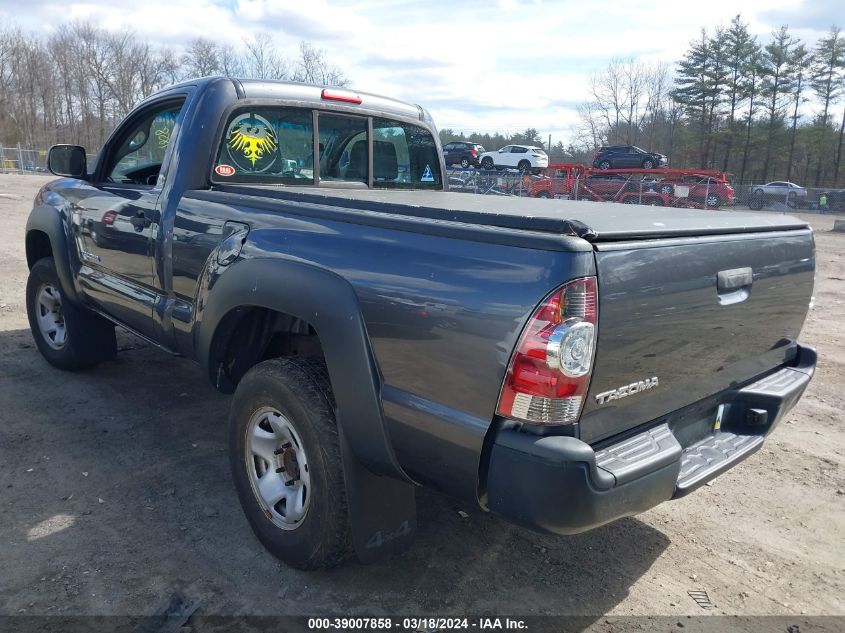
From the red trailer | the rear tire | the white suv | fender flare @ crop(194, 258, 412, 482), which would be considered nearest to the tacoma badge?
fender flare @ crop(194, 258, 412, 482)

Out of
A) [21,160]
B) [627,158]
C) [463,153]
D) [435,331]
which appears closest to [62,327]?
[435,331]

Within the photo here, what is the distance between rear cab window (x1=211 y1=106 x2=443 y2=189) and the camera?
3.54 metres

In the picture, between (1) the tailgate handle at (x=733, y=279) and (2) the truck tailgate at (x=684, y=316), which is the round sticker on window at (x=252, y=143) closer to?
(2) the truck tailgate at (x=684, y=316)

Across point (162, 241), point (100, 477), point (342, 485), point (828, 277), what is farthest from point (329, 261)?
point (828, 277)

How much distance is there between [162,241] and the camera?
11.1ft

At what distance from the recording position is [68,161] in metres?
4.35

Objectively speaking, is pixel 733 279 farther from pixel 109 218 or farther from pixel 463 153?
pixel 463 153

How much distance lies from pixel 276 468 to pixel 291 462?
69mm

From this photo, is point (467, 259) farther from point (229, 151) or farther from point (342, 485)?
point (229, 151)

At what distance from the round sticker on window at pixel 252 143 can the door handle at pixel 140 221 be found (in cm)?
58

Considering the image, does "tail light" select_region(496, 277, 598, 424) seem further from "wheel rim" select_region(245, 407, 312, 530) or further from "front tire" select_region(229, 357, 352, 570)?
"wheel rim" select_region(245, 407, 312, 530)

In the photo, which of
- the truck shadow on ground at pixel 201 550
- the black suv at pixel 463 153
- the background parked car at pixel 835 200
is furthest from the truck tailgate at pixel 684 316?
the background parked car at pixel 835 200

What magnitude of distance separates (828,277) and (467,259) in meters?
11.2

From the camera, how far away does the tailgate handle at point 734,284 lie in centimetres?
230
